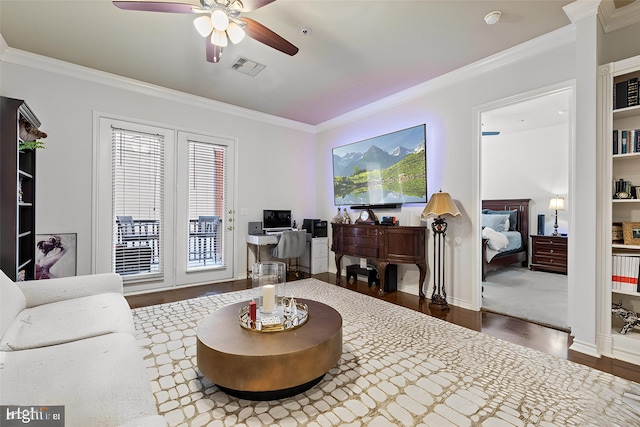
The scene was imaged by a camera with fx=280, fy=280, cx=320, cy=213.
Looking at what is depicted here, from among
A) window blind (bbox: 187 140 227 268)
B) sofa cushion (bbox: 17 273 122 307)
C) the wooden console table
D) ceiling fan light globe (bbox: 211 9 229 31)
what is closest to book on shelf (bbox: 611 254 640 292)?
the wooden console table

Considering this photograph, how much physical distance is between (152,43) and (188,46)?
0.35 m

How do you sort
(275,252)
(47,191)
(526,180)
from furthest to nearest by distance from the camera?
(526,180) → (275,252) → (47,191)

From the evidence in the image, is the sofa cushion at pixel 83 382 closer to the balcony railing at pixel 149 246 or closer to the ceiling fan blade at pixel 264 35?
the ceiling fan blade at pixel 264 35

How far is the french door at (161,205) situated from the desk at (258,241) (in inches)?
12.5

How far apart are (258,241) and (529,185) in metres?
5.76

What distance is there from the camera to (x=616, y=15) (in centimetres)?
239

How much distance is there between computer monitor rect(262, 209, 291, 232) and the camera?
498 centimetres

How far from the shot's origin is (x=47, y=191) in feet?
10.8

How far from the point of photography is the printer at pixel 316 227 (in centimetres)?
519

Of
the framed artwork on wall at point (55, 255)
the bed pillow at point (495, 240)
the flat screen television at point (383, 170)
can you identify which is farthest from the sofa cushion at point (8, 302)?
the bed pillow at point (495, 240)

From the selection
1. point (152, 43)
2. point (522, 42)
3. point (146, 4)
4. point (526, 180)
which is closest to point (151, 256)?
point (152, 43)

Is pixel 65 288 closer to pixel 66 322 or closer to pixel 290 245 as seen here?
pixel 66 322

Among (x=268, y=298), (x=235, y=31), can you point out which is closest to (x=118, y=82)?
(x=235, y=31)

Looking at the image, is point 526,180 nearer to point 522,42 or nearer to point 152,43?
point 522,42
